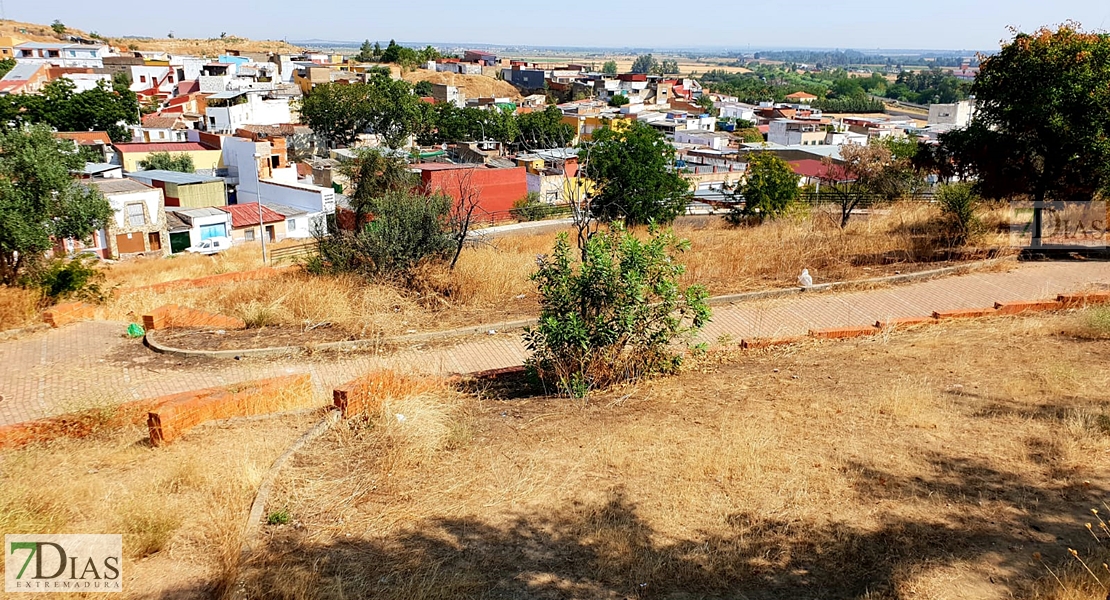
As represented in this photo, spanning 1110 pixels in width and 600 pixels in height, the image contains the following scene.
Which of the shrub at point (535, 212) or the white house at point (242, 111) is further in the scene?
the white house at point (242, 111)

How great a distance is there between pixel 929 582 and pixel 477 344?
629 cm

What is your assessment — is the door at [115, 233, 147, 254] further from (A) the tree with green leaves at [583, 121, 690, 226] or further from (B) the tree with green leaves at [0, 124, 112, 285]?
(A) the tree with green leaves at [583, 121, 690, 226]

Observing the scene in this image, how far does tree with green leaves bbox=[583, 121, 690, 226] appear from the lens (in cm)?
2939

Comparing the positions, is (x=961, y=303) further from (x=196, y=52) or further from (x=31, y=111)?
(x=196, y=52)

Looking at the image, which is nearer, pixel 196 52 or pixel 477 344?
pixel 477 344

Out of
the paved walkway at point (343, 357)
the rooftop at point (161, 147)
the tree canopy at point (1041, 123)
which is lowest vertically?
the paved walkway at point (343, 357)

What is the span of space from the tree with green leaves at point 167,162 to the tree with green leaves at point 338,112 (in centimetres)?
1745

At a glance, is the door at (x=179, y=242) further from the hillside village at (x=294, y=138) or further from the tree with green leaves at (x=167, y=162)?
the tree with green leaves at (x=167, y=162)

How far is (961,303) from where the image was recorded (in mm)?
9938

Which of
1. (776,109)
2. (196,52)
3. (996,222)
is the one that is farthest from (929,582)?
(196,52)

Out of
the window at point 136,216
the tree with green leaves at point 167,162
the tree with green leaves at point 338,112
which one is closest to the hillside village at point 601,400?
the window at point 136,216

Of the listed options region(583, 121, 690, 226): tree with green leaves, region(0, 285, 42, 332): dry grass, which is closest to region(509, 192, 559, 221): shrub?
region(583, 121, 690, 226): tree with green leaves

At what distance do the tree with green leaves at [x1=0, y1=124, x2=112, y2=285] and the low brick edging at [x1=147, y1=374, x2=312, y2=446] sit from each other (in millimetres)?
6578

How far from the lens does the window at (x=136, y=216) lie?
87.9 ft
